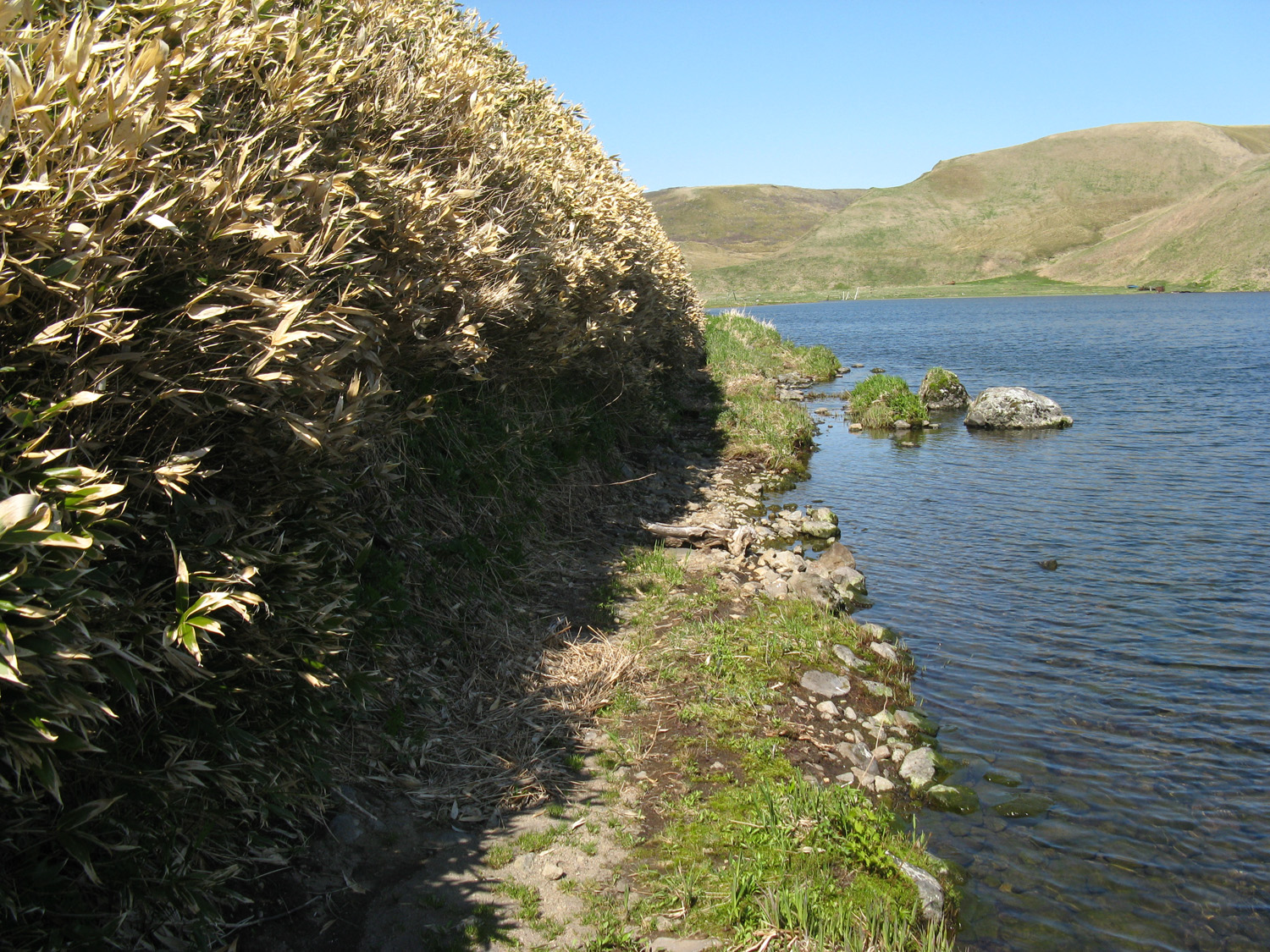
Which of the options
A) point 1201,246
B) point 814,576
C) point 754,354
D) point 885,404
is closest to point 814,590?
point 814,576

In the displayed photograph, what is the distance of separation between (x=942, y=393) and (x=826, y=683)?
21.5 m

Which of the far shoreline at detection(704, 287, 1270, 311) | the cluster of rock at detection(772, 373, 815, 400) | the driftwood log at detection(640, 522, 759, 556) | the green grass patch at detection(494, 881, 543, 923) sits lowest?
the green grass patch at detection(494, 881, 543, 923)

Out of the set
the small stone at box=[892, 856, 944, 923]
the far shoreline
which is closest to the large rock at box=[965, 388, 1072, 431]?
the small stone at box=[892, 856, 944, 923]

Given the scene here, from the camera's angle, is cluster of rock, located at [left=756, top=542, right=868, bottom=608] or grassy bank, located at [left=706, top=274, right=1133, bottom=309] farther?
grassy bank, located at [left=706, top=274, right=1133, bottom=309]

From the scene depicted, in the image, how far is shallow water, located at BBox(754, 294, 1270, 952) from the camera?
541cm

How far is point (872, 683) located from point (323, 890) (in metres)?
5.29

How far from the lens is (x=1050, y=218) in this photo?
149375 mm

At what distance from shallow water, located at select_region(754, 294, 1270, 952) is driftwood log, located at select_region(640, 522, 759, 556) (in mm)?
1854

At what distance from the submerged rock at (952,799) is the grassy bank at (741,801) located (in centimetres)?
31

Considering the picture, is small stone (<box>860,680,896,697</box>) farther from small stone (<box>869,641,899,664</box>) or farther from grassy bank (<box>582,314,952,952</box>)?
small stone (<box>869,641,899,664</box>)

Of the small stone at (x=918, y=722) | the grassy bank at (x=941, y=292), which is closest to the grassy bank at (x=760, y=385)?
the small stone at (x=918, y=722)

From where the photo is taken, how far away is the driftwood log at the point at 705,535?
35.5ft

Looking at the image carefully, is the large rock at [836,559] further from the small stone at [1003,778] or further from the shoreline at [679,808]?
the small stone at [1003,778]

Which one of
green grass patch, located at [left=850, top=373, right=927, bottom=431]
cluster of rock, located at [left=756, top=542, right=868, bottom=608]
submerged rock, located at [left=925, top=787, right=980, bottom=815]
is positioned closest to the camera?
submerged rock, located at [left=925, top=787, right=980, bottom=815]
